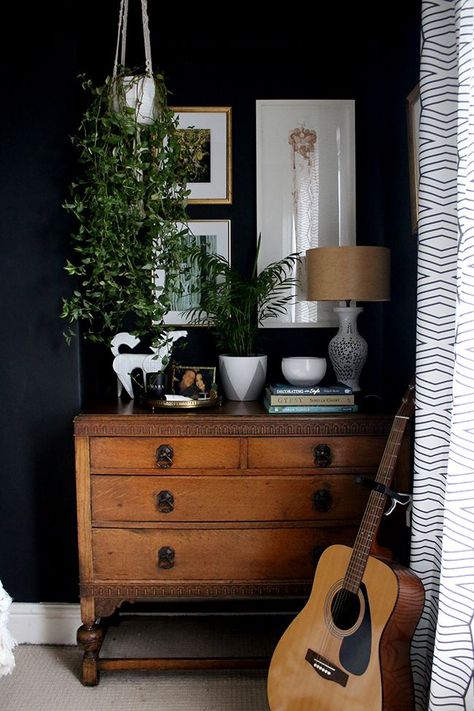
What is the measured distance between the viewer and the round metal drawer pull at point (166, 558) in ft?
6.59

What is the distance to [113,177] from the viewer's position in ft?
6.64

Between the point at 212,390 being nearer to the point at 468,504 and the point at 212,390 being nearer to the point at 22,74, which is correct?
the point at 468,504

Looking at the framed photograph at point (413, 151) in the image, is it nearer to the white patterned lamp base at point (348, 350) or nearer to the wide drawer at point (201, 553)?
the white patterned lamp base at point (348, 350)

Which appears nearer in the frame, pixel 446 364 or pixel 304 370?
pixel 446 364

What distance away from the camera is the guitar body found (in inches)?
60.9

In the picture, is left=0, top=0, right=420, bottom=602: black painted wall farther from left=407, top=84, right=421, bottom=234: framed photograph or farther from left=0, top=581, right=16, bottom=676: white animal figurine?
left=0, top=581, right=16, bottom=676: white animal figurine

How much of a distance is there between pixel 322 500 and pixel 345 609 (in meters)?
0.41

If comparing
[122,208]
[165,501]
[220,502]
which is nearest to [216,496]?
[220,502]

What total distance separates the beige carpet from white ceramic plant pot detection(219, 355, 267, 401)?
962 mm

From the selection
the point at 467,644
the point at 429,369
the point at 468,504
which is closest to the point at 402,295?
the point at 429,369

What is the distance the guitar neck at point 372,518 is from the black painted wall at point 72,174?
58cm

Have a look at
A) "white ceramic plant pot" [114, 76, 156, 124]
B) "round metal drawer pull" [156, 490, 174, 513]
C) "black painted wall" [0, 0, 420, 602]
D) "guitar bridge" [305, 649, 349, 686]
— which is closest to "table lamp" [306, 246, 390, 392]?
"black painted wall" [0, 0, 420, 602]

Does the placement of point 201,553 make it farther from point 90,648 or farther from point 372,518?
point 372,518

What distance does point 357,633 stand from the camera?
5.27 ft
